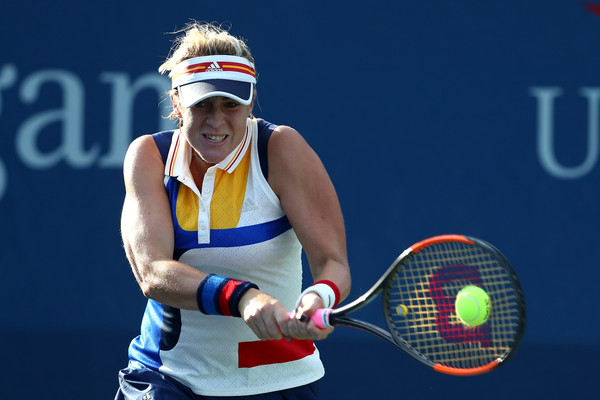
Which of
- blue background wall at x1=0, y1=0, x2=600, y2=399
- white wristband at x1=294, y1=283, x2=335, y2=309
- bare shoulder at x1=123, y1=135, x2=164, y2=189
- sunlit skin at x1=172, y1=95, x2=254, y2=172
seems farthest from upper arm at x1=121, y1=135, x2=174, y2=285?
blue background wall at x1=0, y1=0, x2=600, y2=399

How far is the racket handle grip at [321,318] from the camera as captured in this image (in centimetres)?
204

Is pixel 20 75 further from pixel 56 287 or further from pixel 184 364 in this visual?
pixel 184 364

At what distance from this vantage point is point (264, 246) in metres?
2.28

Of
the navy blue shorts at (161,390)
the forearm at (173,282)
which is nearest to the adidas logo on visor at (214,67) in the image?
the forearm at (173,282)

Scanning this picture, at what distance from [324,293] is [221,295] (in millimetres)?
240

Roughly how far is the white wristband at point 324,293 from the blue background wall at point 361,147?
207 cm

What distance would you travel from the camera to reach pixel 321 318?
2.04 m

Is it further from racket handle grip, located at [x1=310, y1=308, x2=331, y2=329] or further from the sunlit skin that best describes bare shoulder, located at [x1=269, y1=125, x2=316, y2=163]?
racket handle grip, located at [x1=310, y1=308, x2=331, y2=329]

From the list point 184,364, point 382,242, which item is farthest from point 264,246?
point 382,242

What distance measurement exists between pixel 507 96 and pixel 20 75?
2.28m

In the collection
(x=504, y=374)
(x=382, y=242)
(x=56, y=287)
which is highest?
(x=382, y=242)

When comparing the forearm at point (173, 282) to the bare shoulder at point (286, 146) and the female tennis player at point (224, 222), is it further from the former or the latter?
the bare shoulder at point (286, 146)

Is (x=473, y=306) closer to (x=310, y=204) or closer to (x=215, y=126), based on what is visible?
(x=310, y=204)

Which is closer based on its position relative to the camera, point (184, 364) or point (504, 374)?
point (184, 364)
